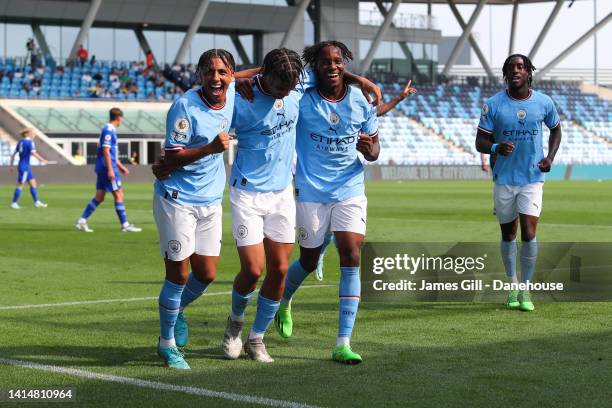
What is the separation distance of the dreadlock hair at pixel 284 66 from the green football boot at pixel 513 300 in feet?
12.3

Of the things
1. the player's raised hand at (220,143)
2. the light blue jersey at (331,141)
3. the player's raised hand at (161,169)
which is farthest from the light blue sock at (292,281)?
the player's raised hand at (220,143)

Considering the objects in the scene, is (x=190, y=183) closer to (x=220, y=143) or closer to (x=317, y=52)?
(x=220, y=143)

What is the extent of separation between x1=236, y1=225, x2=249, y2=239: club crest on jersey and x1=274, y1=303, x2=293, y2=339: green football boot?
3.53ft

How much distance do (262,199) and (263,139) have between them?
38cm

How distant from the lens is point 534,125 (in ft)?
34.6

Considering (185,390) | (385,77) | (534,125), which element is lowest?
(185,390)

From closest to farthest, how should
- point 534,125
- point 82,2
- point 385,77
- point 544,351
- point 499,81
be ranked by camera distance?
point 544,351 → point 534,125 → point 82,2 → point 385,77 → point 499,81

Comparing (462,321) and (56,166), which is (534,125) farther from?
(56,166)

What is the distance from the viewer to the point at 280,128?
7688mm

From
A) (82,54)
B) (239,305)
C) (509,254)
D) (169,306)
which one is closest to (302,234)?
(239,305)

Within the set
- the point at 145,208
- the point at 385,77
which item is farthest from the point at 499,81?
the point at 145,208

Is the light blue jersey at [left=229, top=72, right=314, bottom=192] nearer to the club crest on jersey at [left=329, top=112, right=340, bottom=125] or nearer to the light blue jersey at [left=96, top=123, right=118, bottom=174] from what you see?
the club crest on jersey at [left=329, top=112, right=340, bottom=125]

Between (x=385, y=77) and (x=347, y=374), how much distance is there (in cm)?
6705

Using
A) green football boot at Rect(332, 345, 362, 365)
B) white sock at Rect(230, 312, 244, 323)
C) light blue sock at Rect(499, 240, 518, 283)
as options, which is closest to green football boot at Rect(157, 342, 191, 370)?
white sock at Rect(230, 312, 244, 323)
